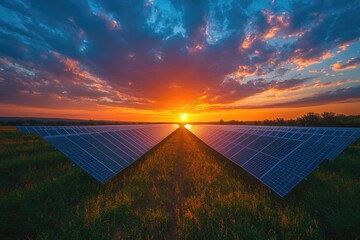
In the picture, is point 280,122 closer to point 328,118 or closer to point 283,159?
point 328,118

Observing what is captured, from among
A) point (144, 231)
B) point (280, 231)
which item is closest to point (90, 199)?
point (144, 231)

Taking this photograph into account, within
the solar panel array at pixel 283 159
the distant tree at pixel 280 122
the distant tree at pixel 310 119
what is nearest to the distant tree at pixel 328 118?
the distant tree at pixel 310 119

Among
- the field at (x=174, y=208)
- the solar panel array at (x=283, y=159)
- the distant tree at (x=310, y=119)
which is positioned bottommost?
the field at (x=174, y=208)

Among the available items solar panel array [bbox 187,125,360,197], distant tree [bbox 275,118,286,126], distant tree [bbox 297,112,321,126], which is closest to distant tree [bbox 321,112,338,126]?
distant tree [bbox 297,112,321,126]

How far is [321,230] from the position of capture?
15.5 ft

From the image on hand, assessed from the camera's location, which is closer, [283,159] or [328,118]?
[283,159]

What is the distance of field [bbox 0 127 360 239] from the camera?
A: 4.80m

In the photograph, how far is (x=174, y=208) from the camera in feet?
20.9

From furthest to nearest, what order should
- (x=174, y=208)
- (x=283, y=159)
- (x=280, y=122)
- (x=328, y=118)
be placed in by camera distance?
1. (x=280, y=122)
2. (x=328, y=118)
3. (x=283, y=159)
4. (x=174, y=208)

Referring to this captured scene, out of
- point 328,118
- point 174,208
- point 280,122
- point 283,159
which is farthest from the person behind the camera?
point 280,122

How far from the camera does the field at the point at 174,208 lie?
4801 mm

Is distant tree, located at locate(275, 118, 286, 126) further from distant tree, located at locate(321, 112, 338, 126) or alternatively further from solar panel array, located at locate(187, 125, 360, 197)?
solar panel array, located at locate(187, 125, 360, 197)

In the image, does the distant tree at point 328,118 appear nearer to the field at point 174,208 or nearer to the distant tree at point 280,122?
the distant tree at point 280,122

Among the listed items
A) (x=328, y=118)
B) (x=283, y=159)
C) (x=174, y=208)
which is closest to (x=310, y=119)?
(x=328, y=118)
